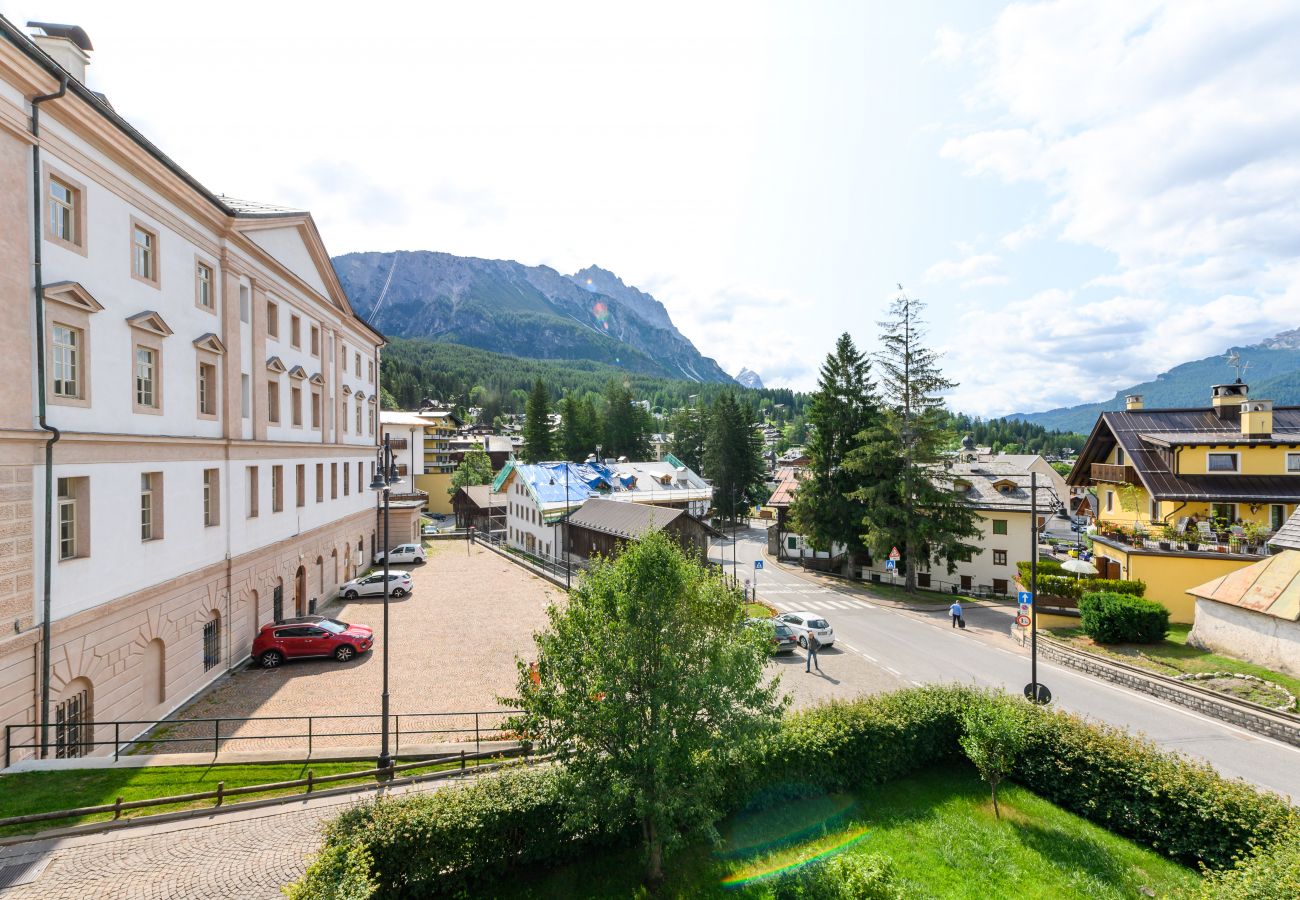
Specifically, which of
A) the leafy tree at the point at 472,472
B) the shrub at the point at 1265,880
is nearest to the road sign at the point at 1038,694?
the shrub at the point at 1265,880

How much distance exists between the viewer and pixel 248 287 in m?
22.9

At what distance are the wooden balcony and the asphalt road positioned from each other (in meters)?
9.20

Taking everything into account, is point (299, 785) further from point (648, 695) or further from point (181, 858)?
point (648, 695)

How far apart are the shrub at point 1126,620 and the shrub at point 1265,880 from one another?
17387 millimetres

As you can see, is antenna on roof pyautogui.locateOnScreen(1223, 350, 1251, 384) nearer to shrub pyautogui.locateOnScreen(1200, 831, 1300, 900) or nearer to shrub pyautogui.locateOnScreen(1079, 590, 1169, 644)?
shrub pyautogui.locateOnScreen(1079, 590, 1169, 644)

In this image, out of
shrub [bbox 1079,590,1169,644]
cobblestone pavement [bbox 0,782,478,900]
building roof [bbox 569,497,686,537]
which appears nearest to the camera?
cobblestone pavement [bbox 0,782,478,900]

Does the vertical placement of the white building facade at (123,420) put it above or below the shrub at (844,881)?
above

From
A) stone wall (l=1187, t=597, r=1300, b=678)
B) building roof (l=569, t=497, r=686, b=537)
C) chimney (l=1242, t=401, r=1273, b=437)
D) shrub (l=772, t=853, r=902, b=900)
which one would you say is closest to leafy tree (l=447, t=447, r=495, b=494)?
building roof (l=569, t=497, r=686, b=537)

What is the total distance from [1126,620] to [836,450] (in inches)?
806

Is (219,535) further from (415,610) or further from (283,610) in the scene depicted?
(415,610)

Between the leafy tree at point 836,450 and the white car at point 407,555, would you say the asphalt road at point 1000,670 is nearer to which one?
the leafy tree at point 836,450

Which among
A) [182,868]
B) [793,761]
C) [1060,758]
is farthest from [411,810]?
[1060,758]

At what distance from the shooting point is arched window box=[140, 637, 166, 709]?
1586 cm

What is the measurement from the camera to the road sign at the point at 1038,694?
55.6ft
